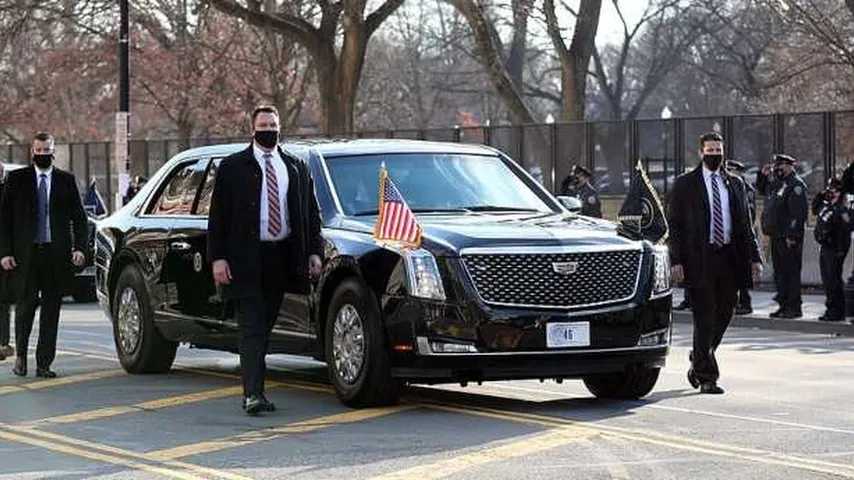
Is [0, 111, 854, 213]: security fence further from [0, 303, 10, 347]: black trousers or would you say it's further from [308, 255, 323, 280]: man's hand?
[308, 255, 323, 280]: man's hand

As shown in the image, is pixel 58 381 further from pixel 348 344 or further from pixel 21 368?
pixel 348 344

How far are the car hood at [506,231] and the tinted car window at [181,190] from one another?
2136mm

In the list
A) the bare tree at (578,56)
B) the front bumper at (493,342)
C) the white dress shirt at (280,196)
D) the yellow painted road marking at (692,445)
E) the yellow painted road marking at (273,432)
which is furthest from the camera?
the bare tree at (578,56)

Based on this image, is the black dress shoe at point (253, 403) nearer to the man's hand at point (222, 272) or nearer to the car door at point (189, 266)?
the man's hand at point (222, 272)

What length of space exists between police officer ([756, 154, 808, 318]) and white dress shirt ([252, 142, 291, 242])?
10.1 meters

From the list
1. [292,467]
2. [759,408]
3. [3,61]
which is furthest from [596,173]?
[3,61]

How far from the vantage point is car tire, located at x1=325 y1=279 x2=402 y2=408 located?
1009cm

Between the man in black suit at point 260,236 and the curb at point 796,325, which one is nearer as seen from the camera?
the man in black suit at point 260,236

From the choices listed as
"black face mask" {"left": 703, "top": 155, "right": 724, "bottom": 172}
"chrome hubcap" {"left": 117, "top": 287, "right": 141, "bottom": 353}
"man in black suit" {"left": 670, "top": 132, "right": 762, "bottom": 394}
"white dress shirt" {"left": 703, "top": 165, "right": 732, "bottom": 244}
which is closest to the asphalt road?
"chrome hubcap" {"left": 117, "top": 287, "right": 141, "bottom": 353}

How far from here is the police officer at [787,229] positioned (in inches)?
767

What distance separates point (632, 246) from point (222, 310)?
10.3ft

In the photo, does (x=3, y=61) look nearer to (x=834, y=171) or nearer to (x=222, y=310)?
(x=834, y=171)

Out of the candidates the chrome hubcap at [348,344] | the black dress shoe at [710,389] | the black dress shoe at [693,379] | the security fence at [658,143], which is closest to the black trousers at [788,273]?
the security fence at [658,143]

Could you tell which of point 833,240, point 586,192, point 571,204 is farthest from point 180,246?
point 586,192
